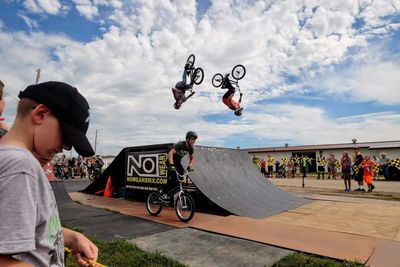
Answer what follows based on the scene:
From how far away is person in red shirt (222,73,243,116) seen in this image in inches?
479

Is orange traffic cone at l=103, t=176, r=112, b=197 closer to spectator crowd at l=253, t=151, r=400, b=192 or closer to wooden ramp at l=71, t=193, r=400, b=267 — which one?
wooden ramp at l=71, t=193, r=400, b=267

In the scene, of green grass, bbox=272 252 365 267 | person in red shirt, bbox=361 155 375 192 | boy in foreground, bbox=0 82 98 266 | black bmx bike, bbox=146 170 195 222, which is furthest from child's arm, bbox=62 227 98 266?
person in red shirt, bbox=361 155 375 192

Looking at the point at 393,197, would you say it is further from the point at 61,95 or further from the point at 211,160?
the point at 61,95

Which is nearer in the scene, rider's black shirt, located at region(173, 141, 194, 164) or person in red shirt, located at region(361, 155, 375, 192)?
rider's black shirt, located at region(173, 141, 194, 164)

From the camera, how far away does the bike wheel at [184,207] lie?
6.56 m

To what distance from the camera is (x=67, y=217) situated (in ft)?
22.7

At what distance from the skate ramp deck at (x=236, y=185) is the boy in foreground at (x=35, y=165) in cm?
642

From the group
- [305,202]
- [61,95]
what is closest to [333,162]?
[305,202]

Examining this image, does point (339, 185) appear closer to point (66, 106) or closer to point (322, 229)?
point (322, 229)

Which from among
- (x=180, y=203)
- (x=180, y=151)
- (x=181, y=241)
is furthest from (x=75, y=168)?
(x=181, y=241)

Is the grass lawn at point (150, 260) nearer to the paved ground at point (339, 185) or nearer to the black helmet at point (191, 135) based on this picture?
the black helmet at point (191, 135)

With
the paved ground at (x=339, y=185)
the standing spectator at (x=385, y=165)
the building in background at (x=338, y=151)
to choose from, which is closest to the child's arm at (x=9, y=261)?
the paved ground at (x=339, y=185)

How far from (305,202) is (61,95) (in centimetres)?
970

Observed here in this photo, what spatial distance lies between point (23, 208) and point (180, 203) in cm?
603
